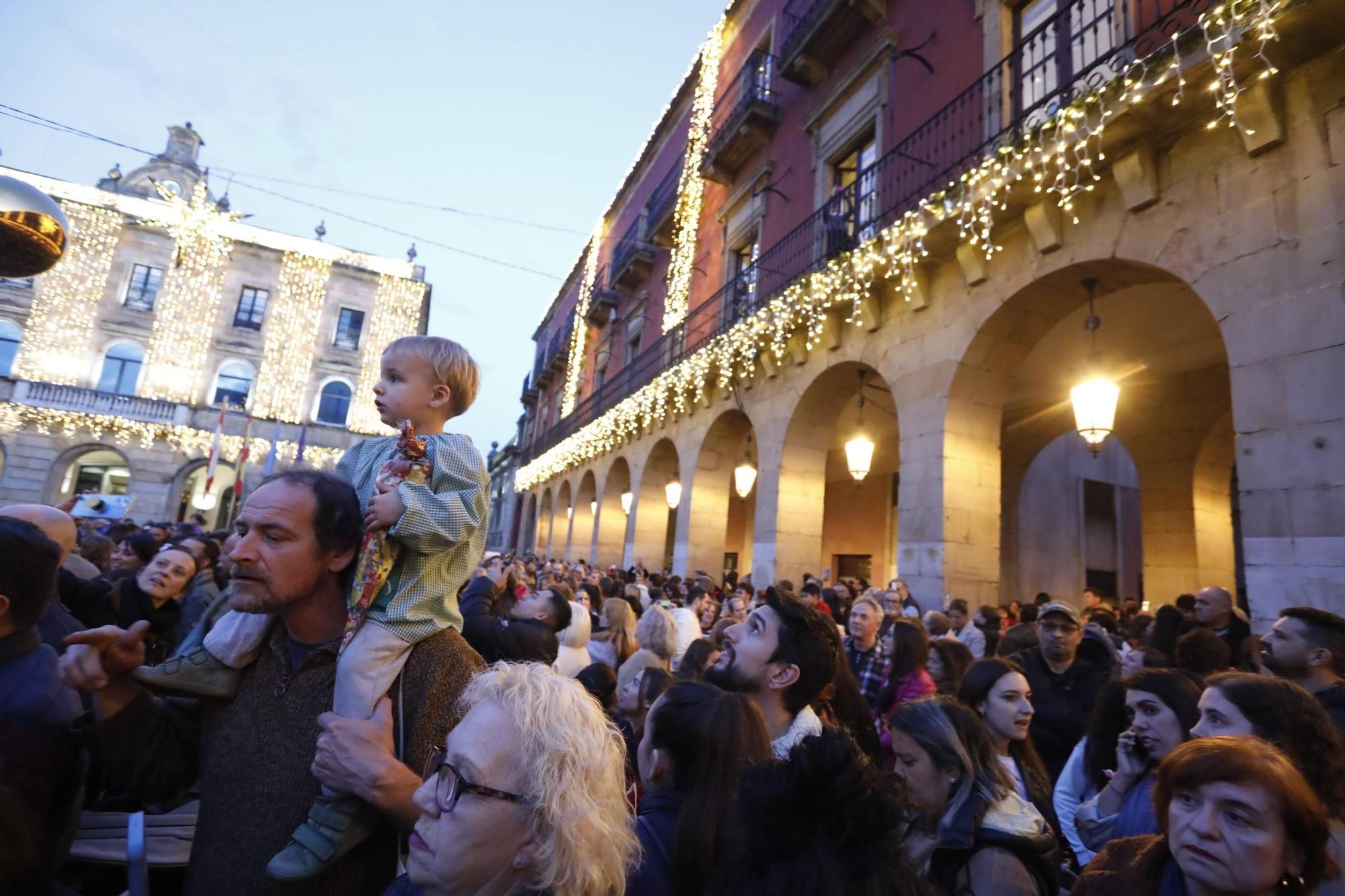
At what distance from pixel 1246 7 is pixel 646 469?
12925mm

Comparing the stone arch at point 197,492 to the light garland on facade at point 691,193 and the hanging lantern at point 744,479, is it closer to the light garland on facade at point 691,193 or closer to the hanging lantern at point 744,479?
the light garland on facade at point 691,193

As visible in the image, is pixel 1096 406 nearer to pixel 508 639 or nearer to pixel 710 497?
pixel 508 639

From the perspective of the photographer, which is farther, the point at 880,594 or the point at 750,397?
the point at 750,397

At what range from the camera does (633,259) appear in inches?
784

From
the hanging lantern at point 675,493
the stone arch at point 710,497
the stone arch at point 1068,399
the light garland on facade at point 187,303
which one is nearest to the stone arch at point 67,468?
the light garland on facade at point 187,303

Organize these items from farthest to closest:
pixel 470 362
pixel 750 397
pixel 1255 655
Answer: pixel 750 397, pixel 1255 655, pixel 470 362

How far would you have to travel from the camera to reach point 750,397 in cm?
1152

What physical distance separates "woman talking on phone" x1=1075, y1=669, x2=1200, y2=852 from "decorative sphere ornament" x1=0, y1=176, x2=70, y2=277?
5813 mm

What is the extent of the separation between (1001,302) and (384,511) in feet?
22.8

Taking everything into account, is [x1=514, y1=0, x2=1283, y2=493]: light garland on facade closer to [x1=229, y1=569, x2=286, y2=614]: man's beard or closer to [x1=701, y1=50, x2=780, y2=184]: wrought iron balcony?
[x1=701, y1=50, x2=780, y2=184]: wrought iron balcony

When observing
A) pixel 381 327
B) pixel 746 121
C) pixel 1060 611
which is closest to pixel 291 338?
pixel 381 327

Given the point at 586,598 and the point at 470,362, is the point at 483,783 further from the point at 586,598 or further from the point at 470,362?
the point at 586,598

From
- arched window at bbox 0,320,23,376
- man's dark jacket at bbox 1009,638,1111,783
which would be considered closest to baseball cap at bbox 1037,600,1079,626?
man's dark jacket at bbox 1009,638,1111,783

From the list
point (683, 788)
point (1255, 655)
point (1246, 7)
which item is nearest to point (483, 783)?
point (683, 788)
